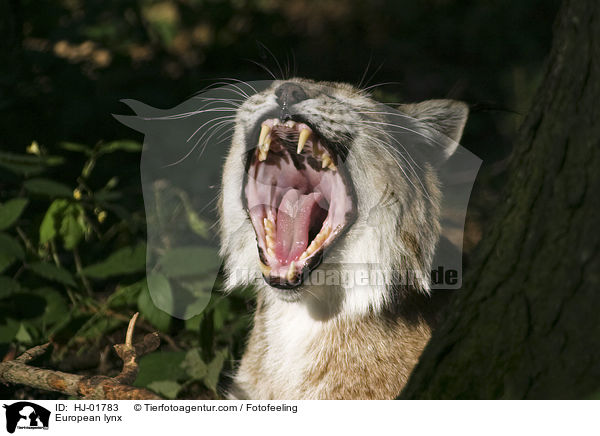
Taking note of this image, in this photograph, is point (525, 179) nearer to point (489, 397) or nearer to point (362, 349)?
point (489, 397)

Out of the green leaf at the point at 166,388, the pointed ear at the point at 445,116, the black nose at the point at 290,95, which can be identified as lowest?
the green leaf at the point at 166,388

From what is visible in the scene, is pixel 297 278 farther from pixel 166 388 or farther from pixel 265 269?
pixel 166 388

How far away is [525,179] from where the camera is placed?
159 cm

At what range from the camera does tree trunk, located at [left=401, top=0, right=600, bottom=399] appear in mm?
1493

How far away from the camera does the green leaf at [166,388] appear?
2.61 meters

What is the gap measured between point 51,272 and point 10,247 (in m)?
0.19

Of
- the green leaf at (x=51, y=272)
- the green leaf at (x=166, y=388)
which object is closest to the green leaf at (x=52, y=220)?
the green leaf at (x=51, y=272)

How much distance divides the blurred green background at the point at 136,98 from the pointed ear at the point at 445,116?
14 centimetres

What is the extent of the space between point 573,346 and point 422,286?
2.90 feet

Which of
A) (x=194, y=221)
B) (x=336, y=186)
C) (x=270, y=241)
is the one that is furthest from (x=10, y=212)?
(x=336, y=186)

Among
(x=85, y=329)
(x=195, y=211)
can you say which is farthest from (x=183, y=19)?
(x=85, y=329)

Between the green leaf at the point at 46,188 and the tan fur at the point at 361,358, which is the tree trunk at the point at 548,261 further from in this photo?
the green leaf at the point at 46,188

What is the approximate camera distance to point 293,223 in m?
2.38

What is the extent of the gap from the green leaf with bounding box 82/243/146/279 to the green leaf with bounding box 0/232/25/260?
0.27 metres
